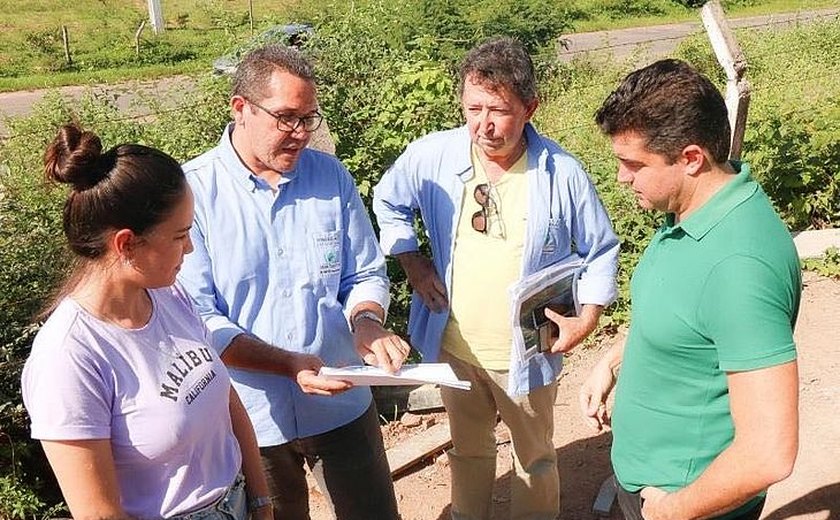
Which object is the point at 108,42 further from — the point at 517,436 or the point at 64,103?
the point at 517,436

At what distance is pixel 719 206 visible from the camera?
1.93 metres

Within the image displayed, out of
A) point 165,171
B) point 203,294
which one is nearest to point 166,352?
point 165,171

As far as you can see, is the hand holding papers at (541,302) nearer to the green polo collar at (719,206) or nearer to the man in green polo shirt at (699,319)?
the man in green polo shirt at (699,319)

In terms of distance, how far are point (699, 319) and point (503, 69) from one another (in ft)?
4.48

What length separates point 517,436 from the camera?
11.2 feet

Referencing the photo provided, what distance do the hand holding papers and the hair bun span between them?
1.46 meters

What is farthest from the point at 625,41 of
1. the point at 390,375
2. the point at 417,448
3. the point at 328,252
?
the point at 390,375

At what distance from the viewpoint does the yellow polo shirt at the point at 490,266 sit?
311cm

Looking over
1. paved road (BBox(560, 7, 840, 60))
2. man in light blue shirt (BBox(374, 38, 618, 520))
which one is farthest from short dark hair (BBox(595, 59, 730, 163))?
paved road (BBox(560, 7, 840, 60))

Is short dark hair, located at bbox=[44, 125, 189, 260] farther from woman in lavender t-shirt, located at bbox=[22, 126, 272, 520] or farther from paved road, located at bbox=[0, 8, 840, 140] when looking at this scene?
paved road, located at bbox=[0, 8, 840, 140]

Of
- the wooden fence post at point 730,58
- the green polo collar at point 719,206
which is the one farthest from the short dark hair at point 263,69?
the wooden fence post at point 730,58

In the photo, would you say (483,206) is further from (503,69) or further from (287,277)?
(287,277)

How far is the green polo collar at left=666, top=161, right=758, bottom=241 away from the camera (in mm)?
1918

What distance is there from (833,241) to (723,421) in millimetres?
4810
